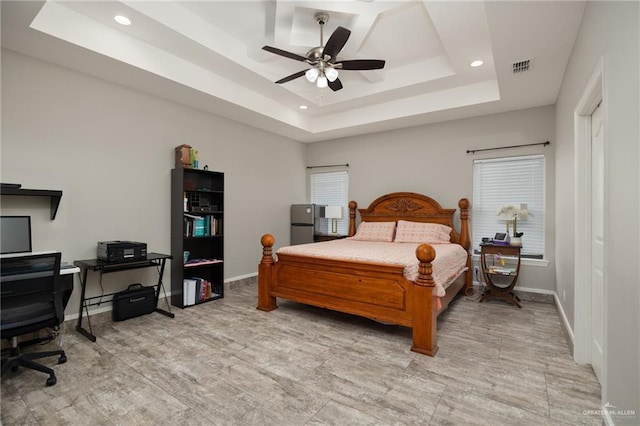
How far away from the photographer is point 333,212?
18.8 feet

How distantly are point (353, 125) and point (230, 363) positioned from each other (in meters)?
4.08

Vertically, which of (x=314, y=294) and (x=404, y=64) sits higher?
(x=404, y=64)

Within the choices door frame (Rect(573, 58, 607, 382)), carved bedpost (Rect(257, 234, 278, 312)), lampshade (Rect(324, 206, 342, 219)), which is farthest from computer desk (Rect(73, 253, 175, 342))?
door frame (Rect(573, 58, 607, 382))

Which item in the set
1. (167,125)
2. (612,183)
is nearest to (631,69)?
(612,183)

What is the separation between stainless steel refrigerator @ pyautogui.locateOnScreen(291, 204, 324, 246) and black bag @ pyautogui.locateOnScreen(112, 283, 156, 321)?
2851mm

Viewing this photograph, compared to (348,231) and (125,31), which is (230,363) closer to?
(125,31)

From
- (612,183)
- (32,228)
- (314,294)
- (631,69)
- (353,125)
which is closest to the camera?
(631,69)

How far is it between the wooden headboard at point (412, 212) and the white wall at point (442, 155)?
6.9 inches

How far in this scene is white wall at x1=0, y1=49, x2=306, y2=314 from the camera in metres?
2.93

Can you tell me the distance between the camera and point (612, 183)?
5.02 ft

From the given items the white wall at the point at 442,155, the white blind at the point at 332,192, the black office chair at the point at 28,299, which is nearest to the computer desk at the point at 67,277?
the black office chair at the point at 28,299

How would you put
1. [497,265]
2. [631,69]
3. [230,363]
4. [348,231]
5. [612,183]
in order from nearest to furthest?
1. [631,69]
2. [612,183]
3. [230,363]
4. [497,265]
5. [348,231]

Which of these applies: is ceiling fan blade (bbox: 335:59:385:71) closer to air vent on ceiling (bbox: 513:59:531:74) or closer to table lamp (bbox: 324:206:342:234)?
air vent on ceiling (bbox: 513:59:531:74)

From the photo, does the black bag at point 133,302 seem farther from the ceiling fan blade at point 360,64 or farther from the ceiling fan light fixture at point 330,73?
the ceiling fan blade at point 360,64
